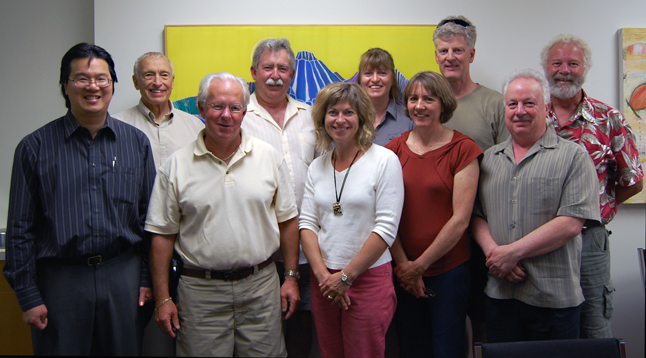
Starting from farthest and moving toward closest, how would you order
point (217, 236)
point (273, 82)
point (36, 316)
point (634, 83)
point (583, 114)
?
point (634, 83)
point (273, 82)
point (583, 114)
point (217, 236)
point (36, 316)

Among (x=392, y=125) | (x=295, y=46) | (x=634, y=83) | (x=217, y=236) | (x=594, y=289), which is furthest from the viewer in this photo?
(x=634, y=83)

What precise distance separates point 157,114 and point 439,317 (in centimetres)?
197

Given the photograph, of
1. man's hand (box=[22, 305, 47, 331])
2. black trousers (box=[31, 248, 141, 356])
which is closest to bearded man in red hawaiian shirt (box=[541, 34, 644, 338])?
black trousers (box=[31, 248, 141, 356])

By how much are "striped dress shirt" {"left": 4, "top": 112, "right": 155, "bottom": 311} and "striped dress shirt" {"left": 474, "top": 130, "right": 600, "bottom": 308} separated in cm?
172

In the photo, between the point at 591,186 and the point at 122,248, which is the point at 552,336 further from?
the point at 122,248

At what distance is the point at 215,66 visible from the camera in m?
2.80

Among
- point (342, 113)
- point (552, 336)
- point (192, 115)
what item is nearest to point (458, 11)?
point (342, 113)

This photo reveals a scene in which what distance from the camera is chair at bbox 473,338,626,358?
1429 mm

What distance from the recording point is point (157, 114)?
2459 millimetres

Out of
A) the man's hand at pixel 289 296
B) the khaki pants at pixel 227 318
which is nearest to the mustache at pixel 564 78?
the man's hand at pixel 289 296

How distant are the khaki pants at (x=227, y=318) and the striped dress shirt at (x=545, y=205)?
3.57 feet

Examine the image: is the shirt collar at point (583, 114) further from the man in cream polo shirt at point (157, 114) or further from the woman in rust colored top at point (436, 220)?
the man in cream polo shirt at point (157, 114)

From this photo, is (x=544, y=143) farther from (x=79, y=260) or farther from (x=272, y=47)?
(x=79, y=260)

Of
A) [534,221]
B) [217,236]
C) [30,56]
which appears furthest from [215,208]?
[30,56]
